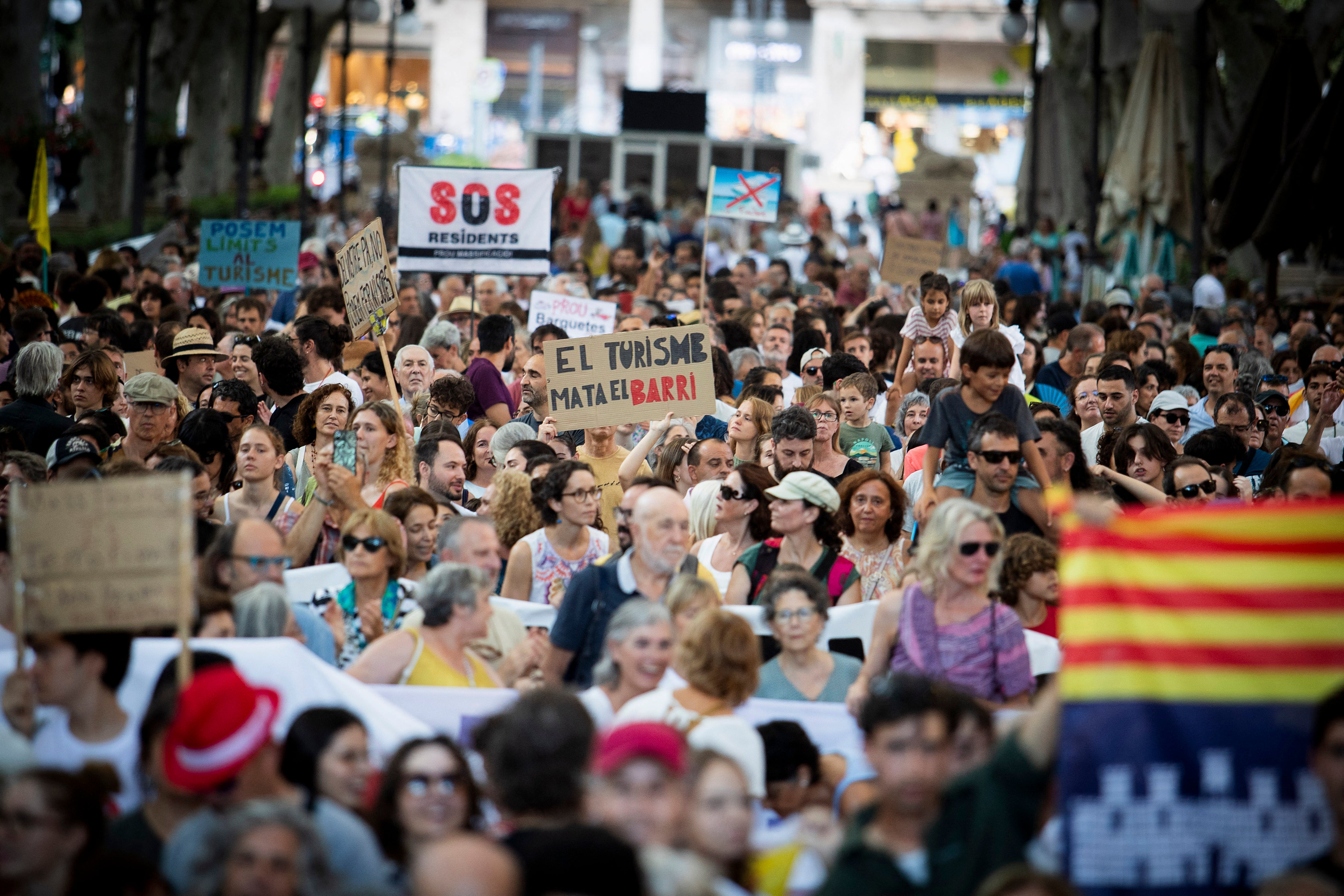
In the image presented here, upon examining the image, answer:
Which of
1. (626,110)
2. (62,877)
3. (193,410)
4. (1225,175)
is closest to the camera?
(62,877)

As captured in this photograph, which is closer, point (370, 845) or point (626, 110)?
point (370, 845)

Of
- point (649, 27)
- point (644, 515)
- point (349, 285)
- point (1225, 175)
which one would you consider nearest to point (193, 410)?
point (349, 285)

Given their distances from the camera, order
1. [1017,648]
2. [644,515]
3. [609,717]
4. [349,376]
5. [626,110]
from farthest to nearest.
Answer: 1. [626,110]
2. [349,376]
3. [644,515]
4. [1017,648]
5. [609,717]

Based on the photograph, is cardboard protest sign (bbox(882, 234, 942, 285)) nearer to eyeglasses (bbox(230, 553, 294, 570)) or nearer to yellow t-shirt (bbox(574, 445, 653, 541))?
yellow t-shirt (bbox(574, 445, 653, 541))

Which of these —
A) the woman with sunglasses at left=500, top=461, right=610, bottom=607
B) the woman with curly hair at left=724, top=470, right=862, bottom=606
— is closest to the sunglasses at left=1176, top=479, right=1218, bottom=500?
the woman with curly hair at left=724, top=470, right=862, bottom=606

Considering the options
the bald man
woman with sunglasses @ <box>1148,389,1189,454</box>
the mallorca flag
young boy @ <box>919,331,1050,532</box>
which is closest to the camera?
the bald man

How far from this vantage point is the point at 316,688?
18.9 feet

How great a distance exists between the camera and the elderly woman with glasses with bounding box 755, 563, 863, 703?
629 centimetres

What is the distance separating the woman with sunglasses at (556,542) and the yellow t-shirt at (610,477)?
107 cm

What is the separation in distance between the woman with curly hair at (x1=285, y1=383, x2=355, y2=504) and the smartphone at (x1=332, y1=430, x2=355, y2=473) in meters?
0.10

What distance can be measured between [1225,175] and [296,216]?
18320 millimetres

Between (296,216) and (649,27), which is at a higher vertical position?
(649,27)

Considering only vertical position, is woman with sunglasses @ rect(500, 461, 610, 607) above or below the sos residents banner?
below

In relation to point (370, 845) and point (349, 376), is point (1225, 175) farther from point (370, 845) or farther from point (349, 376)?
point (370, 845)
